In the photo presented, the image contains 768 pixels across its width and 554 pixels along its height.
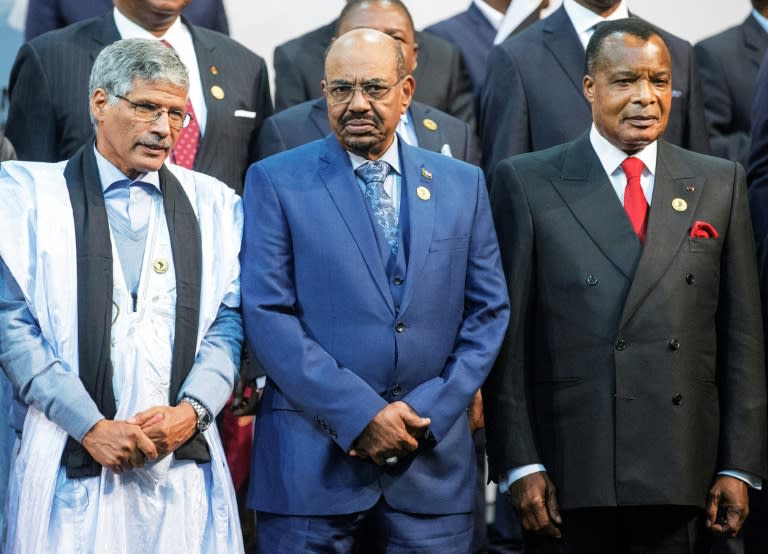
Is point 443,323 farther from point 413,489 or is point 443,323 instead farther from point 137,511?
point 137,511

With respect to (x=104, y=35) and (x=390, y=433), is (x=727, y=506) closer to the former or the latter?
(x=390, y=433)

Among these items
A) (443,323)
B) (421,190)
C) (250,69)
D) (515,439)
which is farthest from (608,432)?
(250,69)

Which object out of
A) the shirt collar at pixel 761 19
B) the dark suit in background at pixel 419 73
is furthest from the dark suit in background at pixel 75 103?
the shirt collar at pixel 761 19

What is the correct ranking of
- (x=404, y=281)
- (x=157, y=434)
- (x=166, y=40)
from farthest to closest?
(x=166, y=40), (x=404, y=281), (x=157, y=434)

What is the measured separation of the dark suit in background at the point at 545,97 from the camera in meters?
4.24

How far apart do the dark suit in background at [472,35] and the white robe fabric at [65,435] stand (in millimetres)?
1870

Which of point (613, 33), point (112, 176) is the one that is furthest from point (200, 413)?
point (613, 33)

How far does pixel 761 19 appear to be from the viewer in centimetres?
491

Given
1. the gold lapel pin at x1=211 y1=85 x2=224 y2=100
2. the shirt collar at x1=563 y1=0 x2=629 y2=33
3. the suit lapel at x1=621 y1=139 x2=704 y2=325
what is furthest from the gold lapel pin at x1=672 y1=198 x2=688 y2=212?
the gold lapel pin at x1=211 y1=85 x2=224 y2=100

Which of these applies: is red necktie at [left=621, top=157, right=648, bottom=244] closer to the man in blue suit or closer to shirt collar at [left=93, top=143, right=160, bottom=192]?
the man in blue suit

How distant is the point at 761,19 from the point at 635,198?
1.65 metres

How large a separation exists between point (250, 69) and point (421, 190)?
3.67 feet

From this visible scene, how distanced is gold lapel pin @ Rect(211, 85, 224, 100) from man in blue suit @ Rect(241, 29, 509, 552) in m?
0.71

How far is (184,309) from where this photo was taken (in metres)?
3.31
